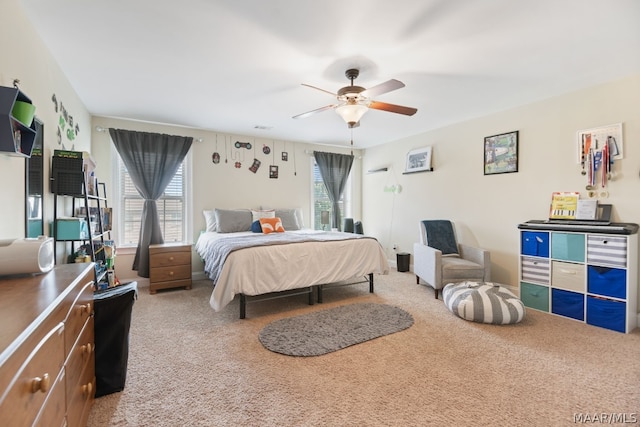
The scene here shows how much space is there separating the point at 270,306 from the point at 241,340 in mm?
810

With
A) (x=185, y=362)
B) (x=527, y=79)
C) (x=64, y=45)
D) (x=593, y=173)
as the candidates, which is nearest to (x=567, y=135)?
(x=593, y=173)

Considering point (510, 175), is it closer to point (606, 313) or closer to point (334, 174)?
point (606, 313)

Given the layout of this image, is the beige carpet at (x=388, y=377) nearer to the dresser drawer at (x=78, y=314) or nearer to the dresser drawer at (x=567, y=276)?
the dresser drawer at (x=567, y=276)

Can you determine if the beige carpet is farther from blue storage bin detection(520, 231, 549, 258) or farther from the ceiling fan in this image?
the ceiling fan

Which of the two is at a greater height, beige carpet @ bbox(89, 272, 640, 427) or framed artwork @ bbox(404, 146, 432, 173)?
framed artwork @ bbox(404, 146, 432, 173)

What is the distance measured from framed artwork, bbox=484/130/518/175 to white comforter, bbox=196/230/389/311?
6.04 feet

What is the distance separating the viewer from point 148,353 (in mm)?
2248

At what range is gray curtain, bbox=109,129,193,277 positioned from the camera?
3.97m

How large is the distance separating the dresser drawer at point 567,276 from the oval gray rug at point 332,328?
1.54 metres

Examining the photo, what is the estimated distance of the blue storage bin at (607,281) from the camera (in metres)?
2.60

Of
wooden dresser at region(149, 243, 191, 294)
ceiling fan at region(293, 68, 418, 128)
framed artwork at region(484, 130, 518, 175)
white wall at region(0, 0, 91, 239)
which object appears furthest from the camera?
wooden dresser at region(149, 243, 191, 294)

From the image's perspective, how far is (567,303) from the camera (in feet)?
9.57

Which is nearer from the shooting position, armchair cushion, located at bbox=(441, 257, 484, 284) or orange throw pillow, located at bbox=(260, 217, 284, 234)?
armchair cushion, located at bbox=(441, 257, 484, 284)

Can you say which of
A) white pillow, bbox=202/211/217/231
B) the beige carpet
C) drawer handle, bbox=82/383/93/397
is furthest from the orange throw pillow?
drawer handle, bbox=82/383/93/397
